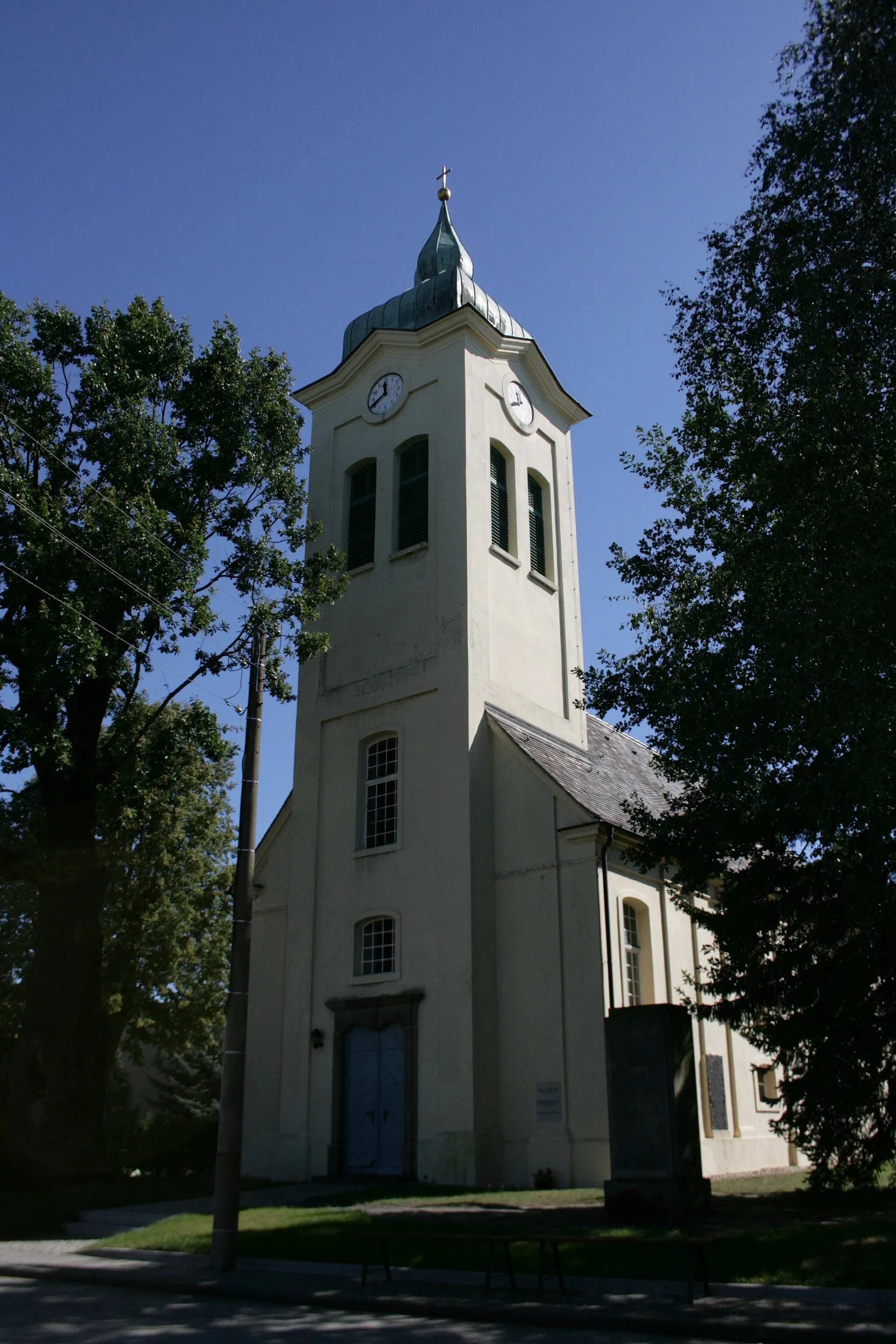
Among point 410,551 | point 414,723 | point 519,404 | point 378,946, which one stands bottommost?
point 378,946

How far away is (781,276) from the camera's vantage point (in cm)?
1335

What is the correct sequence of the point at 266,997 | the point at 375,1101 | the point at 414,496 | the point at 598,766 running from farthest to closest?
the point at 598,766 < the point at 414,496 < the point at 266,997 < the point at 375,1101

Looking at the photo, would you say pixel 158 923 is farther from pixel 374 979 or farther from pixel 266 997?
pixel 374 979

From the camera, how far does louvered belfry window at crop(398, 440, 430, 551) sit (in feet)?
79.8

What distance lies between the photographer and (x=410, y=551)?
78.1 ft

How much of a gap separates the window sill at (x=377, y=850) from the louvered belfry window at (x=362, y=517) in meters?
6.46

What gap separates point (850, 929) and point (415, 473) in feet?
47.1

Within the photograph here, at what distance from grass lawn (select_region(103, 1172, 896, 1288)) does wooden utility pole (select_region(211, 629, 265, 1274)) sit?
1.05 metres

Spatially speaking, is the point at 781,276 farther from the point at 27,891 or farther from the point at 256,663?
the point at 27,891

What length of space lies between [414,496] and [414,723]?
217 inches

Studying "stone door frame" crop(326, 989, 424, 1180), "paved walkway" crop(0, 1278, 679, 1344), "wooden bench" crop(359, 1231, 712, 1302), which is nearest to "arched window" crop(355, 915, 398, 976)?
"stone door frame" crop(326, 989, 424, 1180)

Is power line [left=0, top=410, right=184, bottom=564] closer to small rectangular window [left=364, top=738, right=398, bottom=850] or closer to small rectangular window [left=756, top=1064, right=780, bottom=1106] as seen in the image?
small rectangular window [left=364, top=738, right=398, bottom=850]

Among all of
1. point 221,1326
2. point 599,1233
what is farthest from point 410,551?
point 221,1326

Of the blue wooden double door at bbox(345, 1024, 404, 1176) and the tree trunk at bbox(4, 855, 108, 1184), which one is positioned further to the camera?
the blue wooden double door at bbox(345, 1024, 404, 1176)
